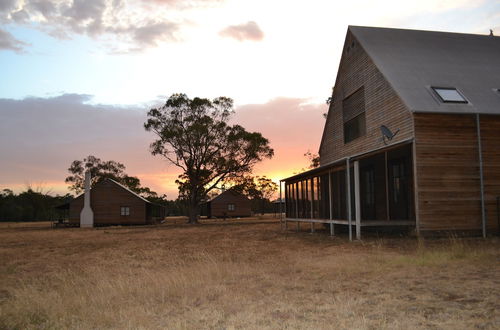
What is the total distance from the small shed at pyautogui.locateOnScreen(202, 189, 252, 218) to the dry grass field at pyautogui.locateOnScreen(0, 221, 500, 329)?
5495cm

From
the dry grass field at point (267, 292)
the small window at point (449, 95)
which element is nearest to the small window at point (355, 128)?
the small window at point (449, 95)

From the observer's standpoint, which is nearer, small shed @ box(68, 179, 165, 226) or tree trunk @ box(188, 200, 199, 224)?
tree trunk @ box(188, 200, 199, 224)

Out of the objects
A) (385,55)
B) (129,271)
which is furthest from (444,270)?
(385,55)

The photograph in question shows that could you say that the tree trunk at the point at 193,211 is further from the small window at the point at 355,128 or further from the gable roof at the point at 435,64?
the gable roof at the point at 435,64

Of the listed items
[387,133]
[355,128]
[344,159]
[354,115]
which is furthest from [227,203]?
[387,133]

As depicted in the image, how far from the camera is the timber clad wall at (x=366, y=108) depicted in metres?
18.0

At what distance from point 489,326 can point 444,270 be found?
4.04 metres

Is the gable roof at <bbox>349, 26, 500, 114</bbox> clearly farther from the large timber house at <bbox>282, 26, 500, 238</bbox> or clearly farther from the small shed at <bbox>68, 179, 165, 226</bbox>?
the small shed at <bbox>68, 179, 165, 226</bbox>

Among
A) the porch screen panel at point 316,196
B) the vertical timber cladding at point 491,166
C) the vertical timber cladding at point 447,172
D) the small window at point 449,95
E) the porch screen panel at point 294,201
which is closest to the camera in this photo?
the vertical timber cladding at point 447,172

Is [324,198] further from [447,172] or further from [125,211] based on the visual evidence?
[125,211]

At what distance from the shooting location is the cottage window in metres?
21.9

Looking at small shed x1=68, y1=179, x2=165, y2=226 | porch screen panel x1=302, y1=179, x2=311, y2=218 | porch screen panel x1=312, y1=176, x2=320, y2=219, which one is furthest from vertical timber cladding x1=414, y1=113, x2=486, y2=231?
small shed x1=68, y1=179, x2=165, y2=226

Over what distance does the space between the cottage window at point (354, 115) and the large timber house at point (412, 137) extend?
2.1 inches

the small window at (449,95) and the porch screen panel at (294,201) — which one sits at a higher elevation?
the small window at (449,95)
